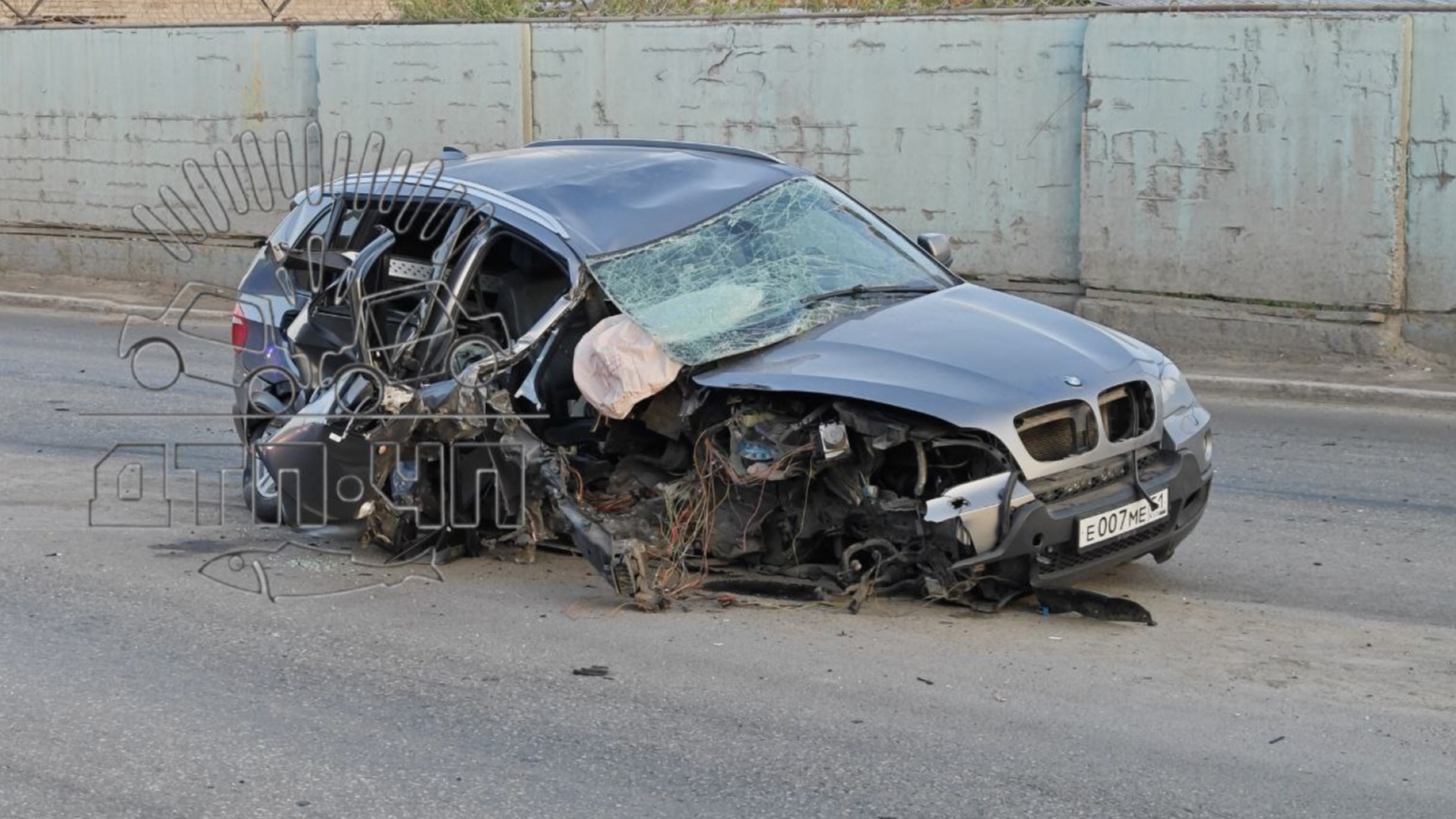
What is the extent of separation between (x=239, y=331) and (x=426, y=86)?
8.39 metres

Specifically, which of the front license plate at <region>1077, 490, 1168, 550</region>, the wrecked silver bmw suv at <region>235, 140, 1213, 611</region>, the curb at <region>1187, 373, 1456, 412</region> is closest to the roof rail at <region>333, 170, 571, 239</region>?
the wrecked silver bmw suv at <region>235, 140, 1213, 611</region>

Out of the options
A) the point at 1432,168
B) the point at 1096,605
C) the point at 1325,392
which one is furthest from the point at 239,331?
the point at 1432,168

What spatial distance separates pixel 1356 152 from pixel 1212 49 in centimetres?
129

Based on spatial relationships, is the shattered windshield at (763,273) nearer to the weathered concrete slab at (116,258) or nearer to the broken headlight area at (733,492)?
the broken headlight area at (733,492)

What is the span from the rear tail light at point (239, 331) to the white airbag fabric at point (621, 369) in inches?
101

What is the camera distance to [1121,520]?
645 cm

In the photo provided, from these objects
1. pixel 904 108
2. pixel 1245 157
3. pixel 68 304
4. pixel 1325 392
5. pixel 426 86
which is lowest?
pixel 1325 392

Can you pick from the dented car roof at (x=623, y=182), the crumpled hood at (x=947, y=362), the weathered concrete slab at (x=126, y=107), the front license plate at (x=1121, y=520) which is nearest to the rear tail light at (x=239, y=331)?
the dented car roof at (x=623, y=182)

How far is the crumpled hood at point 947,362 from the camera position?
6.27 metres

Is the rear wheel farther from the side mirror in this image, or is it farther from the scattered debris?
the scattered debris

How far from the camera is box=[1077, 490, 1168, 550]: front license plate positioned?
632 centimetres

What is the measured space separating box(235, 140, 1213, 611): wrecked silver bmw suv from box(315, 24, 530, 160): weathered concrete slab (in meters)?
8.15

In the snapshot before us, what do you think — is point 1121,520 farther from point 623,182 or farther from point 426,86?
point 426,86

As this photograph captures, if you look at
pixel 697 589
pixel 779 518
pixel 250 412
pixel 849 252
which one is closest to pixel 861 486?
pixel 779 518
